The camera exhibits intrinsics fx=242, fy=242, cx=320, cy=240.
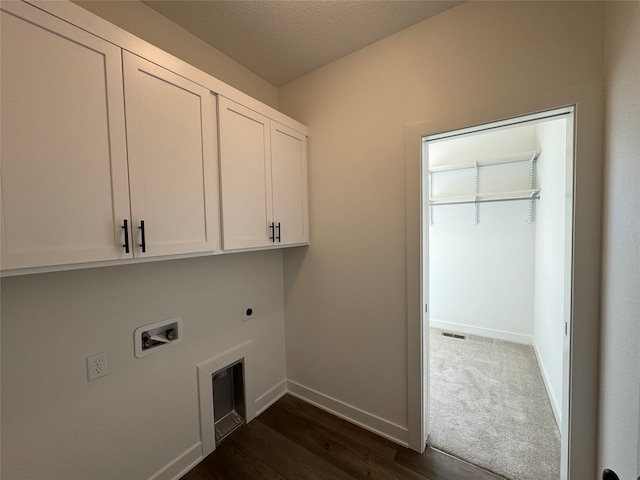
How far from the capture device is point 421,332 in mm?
1601

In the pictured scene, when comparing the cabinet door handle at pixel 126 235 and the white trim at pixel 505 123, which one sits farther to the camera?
the white trim at pixel 505 123

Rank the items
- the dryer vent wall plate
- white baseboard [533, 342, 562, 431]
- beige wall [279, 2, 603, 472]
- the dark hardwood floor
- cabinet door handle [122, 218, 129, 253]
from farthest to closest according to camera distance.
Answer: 1. white baseboard [533, 342, 562, 431]
2. the dark hardwood floor
3. the dryer vent wall plate
4. beige wall [279, 2, 603, 472]
5. cabinet door handle [122, 218, 129, 253]

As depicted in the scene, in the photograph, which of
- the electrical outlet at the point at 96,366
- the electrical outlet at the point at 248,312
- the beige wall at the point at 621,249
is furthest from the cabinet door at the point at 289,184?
the beige wall at the point at 621,249

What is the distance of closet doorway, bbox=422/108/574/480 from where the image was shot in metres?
1.58

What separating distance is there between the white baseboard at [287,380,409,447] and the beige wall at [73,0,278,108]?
8.62 ft

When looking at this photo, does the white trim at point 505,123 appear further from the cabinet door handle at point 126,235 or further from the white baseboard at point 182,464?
the white baseboard at point 182,464

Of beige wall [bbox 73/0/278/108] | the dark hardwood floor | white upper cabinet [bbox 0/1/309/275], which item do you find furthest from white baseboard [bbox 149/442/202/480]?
beige wall [bbox 73/0/278/108]

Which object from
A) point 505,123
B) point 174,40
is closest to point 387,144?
point 505,123

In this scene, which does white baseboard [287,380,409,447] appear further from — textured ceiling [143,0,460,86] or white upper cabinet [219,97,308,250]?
textured ceiling [143,0,460,86]

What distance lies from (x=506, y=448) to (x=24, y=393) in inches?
107

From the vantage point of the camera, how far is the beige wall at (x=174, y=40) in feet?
4.13

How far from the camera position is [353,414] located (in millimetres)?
1920

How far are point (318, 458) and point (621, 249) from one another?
1958 millimetres

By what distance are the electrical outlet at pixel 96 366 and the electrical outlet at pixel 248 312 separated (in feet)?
2.81
